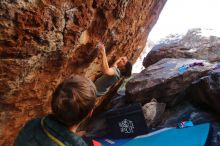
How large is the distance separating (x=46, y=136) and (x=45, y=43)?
1.25 metres

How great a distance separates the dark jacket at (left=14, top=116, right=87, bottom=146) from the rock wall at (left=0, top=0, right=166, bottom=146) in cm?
95

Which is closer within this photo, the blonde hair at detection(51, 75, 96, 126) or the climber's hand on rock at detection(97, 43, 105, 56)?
the blonde hair at detection(51, 75, 96, 126)

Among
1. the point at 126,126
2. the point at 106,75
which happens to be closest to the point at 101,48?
the point at 106,75

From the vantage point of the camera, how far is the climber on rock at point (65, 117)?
1208 millimetres

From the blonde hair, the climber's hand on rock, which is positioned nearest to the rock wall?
the climber's hand on rock

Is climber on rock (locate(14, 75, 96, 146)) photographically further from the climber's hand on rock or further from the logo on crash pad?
the logo on crash pad

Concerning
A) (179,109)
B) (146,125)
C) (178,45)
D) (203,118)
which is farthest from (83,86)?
(178,45)

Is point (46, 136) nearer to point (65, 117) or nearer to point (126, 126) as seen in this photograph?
point (65, 117)

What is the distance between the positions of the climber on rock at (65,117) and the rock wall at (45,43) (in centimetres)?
94

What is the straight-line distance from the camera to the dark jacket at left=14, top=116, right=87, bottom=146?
3.94 ft

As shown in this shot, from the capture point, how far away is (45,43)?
2.32 m

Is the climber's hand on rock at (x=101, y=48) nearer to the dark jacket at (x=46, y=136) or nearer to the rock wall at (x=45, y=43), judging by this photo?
the rock wall at (x=45, y=43)

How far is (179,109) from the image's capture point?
458cm

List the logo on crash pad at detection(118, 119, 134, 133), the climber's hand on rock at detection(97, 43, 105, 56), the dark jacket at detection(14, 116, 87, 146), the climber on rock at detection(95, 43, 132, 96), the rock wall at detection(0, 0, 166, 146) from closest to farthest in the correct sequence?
the dark jacket at detection(14, 116, 87, 146) → the rock wall at detection(0, 0, 166, 146) → the climber's hand on rock at detection(97, 43, 105, 56) → the climber on rock at detection(95, 43, 132, 96) → the logo on crash pad at detection(118, 119, 134, 133)
